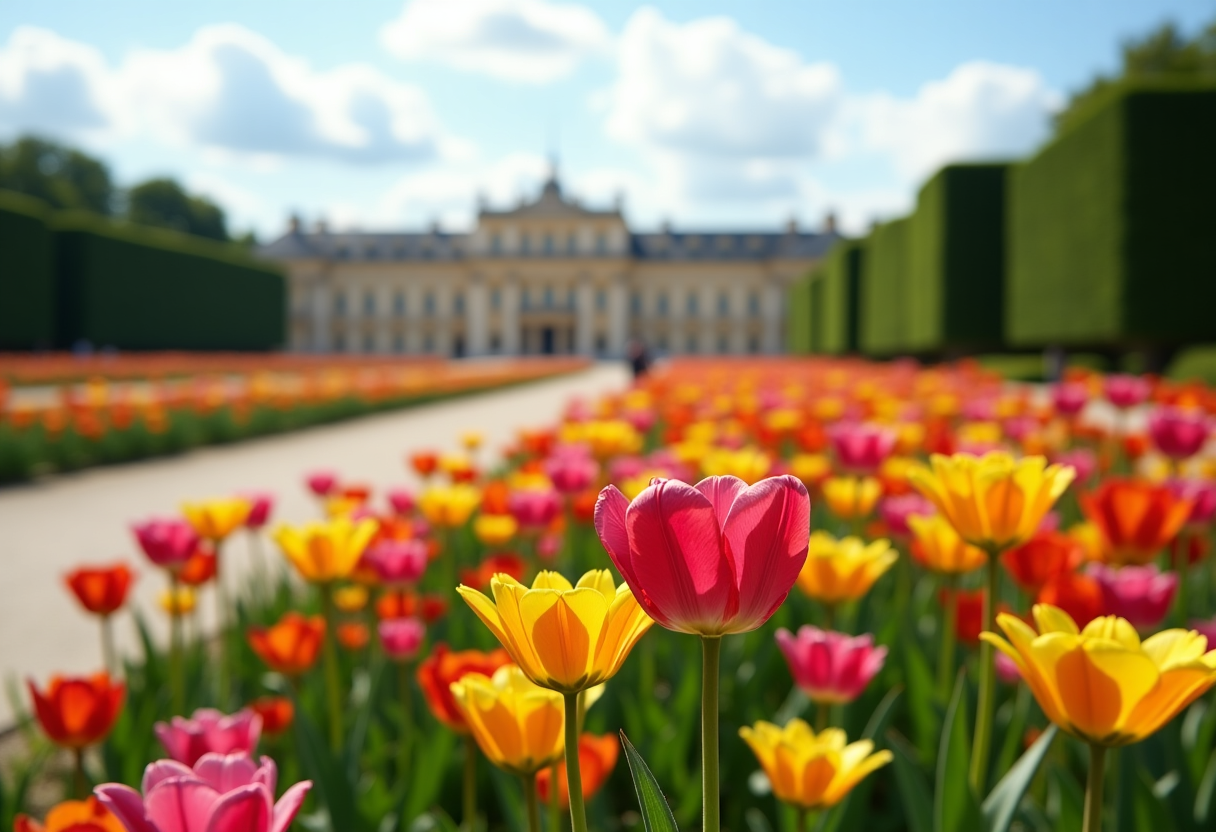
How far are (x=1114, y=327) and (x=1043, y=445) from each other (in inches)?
419

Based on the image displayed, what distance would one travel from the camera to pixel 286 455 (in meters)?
9.84

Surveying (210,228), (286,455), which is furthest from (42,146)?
(286,455)

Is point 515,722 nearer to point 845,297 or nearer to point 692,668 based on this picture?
point 692,668

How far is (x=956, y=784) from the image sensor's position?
39.7 inches

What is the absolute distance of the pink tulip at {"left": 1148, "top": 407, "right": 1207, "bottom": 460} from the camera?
2326 mm

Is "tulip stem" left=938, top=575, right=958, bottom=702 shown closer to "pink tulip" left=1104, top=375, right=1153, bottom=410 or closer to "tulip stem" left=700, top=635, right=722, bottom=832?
"tulip stem" left=700, top=635, right=722, bottom=832

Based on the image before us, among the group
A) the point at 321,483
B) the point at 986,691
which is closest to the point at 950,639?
the point at 986,691

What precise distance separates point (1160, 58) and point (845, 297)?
43.7 feet

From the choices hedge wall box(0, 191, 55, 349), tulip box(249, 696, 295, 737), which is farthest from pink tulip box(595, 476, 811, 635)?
hedge wall box(0, 191, 55, 349)

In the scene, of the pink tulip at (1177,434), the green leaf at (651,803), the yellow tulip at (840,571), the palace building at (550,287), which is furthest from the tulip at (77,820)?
the palace building at (550,287)

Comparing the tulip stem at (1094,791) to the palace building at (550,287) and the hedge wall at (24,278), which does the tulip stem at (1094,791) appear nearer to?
the hedge wall at (24,278)

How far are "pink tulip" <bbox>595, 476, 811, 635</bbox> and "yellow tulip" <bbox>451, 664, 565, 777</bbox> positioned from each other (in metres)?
0.25

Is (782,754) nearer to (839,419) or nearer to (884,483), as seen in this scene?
(884,483)

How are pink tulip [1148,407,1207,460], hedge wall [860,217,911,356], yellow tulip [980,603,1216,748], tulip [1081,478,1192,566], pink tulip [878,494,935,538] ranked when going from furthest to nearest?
hedge wall [860,217,911,356] < pink tulip [1148,407,1207,460] < pink tulip [878,494,935,538] < tulip [1081,478,1192,566] < yellow tulip [980,603,1216,748]
